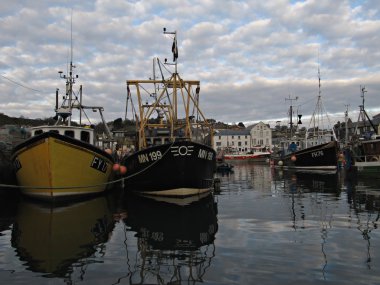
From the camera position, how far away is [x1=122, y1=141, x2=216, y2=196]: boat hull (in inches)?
637

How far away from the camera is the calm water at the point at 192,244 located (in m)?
6.60

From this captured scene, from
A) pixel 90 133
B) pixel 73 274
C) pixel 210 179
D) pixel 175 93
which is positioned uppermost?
pixel 175 93

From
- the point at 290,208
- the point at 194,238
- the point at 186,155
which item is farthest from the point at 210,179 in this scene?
the point at 194,238

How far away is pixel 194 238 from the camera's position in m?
9.31

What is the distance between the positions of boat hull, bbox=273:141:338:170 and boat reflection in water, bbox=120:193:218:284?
23159 millimetres

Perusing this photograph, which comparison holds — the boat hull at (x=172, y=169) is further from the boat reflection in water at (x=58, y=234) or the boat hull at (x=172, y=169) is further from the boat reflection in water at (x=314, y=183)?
the boat reflection in water at (x=314, y=183)

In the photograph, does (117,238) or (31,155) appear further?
(31,155)

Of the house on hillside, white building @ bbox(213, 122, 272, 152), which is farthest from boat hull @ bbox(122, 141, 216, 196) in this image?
white building @ bbox(213, 122, 272, 152)

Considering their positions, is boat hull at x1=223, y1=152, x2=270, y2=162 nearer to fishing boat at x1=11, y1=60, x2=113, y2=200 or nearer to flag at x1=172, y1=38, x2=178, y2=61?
flag at x1=172, y1=38, x2=178, y2=61

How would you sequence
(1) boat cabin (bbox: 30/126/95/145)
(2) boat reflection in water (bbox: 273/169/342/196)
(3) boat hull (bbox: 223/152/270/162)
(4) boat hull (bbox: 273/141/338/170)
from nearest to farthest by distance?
(1) boat cabin (bbox: 30/126/95/145) → (2) boat reflection in water (bbox: 273/169/342/196) → (4) boat hull (bbox: 273/141/338/170) → (3) boat hull (bbox: 223/152/270/162)

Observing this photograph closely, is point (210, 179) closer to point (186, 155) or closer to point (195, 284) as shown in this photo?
point (186, 155)

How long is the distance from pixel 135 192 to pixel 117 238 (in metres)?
9.67

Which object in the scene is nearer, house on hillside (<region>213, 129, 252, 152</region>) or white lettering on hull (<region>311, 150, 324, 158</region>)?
white lettering on hull (<region>311, 150, 324, 158</region>)

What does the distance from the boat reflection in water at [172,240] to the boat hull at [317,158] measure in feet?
76.0
